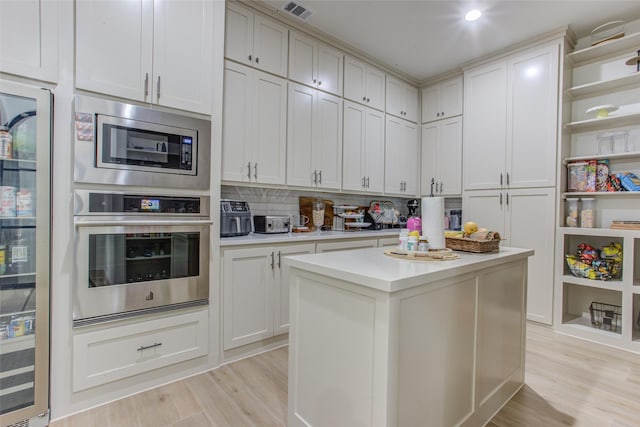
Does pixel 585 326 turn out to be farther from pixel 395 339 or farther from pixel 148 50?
pixel 148 50

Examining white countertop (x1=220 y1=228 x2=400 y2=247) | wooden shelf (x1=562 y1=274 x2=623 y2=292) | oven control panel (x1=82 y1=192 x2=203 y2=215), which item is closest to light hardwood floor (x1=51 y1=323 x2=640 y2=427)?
wooden shelf (x1=562 y1=274 x2=623 y2=292)

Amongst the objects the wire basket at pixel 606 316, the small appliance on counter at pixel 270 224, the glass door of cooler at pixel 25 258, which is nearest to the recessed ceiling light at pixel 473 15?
the small appliance on counter at pixel 270 224

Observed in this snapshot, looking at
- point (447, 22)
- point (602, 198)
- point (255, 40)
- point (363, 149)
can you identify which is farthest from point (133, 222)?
point (602, 198)

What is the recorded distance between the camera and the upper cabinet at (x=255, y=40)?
8.21ft

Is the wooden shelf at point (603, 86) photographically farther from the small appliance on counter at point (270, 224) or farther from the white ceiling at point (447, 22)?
the small appliance on counter at point (270, 224)

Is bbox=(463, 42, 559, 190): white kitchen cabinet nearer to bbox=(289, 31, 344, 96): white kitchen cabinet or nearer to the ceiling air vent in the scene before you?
bbox=(289, 31, 344, 96): white kitchen cabinet

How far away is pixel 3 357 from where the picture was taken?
1548 mm

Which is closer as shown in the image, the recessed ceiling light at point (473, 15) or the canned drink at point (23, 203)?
the canned drink at point (23, 203)

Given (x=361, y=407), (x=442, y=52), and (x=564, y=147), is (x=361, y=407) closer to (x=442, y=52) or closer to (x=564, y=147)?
(x=564, y=147)

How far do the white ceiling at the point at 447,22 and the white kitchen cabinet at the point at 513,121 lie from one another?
250 mm

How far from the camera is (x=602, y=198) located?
119 inches

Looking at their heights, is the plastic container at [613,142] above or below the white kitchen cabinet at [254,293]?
above

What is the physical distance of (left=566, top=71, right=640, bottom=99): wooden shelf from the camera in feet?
9.12

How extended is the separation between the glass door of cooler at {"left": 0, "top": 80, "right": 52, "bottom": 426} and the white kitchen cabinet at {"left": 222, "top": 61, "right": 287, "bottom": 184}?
1142 millimetres
